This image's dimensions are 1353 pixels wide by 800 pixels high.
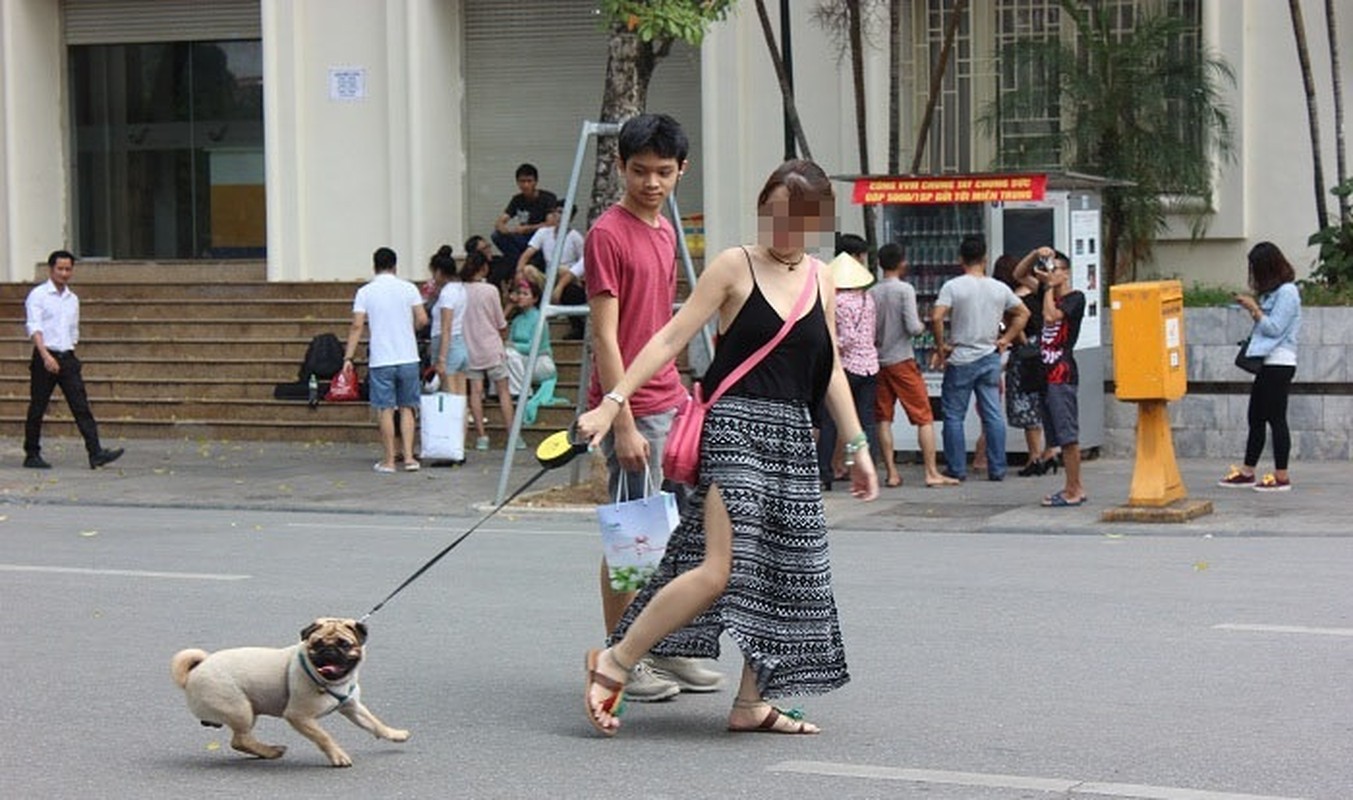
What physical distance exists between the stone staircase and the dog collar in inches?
509

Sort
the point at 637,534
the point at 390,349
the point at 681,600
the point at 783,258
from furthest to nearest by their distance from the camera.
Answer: the point at 390,349 < the point at 637,534 < the point at 783,258 < the point at 681,600

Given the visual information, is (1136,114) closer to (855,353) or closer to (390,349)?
(855,353)

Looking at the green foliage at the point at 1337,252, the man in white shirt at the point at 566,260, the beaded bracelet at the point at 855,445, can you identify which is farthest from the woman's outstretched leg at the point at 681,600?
the man in white shirt at the point at 566,260

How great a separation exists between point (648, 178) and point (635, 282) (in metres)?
0.37

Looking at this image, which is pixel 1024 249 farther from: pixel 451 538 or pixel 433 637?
pixel 433 637

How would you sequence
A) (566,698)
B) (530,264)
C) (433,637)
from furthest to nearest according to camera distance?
(530,264)
(433,637)
(566,698)

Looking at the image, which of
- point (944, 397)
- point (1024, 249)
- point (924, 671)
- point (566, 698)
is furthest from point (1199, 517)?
point (566, 698)

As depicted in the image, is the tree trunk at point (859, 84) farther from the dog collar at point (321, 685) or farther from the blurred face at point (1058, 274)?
the dog collar at point (321, 685)

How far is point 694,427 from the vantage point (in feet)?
22.9

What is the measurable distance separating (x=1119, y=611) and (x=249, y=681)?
4596mm

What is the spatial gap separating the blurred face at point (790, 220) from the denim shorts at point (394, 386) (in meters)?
11.1

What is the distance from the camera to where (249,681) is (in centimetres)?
659

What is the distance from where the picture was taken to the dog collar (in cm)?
650

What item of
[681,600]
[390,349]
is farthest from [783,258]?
[390,349]
